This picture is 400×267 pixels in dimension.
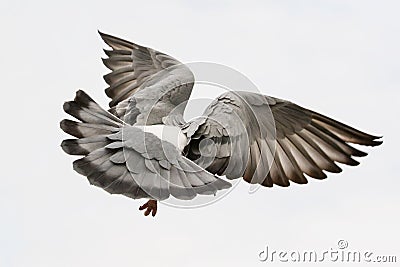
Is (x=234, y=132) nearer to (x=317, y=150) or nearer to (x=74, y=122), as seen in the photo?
(x=317, y=150)

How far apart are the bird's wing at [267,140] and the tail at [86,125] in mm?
1172

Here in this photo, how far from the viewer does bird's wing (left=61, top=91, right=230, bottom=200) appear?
42.4ft

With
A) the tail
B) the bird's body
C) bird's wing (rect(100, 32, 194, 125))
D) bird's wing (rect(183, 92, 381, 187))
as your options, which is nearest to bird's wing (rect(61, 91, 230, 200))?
the tail

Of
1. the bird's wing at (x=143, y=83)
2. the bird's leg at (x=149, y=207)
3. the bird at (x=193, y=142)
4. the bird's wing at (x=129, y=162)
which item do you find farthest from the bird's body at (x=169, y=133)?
the bird's leg at (x=149, y=207)

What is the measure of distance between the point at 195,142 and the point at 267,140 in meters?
1.29

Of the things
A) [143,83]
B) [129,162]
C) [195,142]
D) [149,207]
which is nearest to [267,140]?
[195,142]

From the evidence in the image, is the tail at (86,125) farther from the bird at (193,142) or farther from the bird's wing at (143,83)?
the bird's wing at (143,83)

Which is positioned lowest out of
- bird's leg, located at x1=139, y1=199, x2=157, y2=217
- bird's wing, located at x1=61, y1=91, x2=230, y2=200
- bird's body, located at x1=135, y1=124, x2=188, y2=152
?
bird's leg, located at x1=139, y1=199, x2=157, y2=217

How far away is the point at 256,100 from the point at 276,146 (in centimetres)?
95

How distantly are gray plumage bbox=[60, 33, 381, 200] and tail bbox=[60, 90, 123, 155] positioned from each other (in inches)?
0.5

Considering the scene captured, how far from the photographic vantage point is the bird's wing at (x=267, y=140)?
46.2ft

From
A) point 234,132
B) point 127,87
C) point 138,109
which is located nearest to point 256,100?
point 234,132

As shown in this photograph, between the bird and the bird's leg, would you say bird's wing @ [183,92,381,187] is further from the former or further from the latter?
the bird's leg

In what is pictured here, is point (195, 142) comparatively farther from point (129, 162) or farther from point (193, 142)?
point (129, 162)
